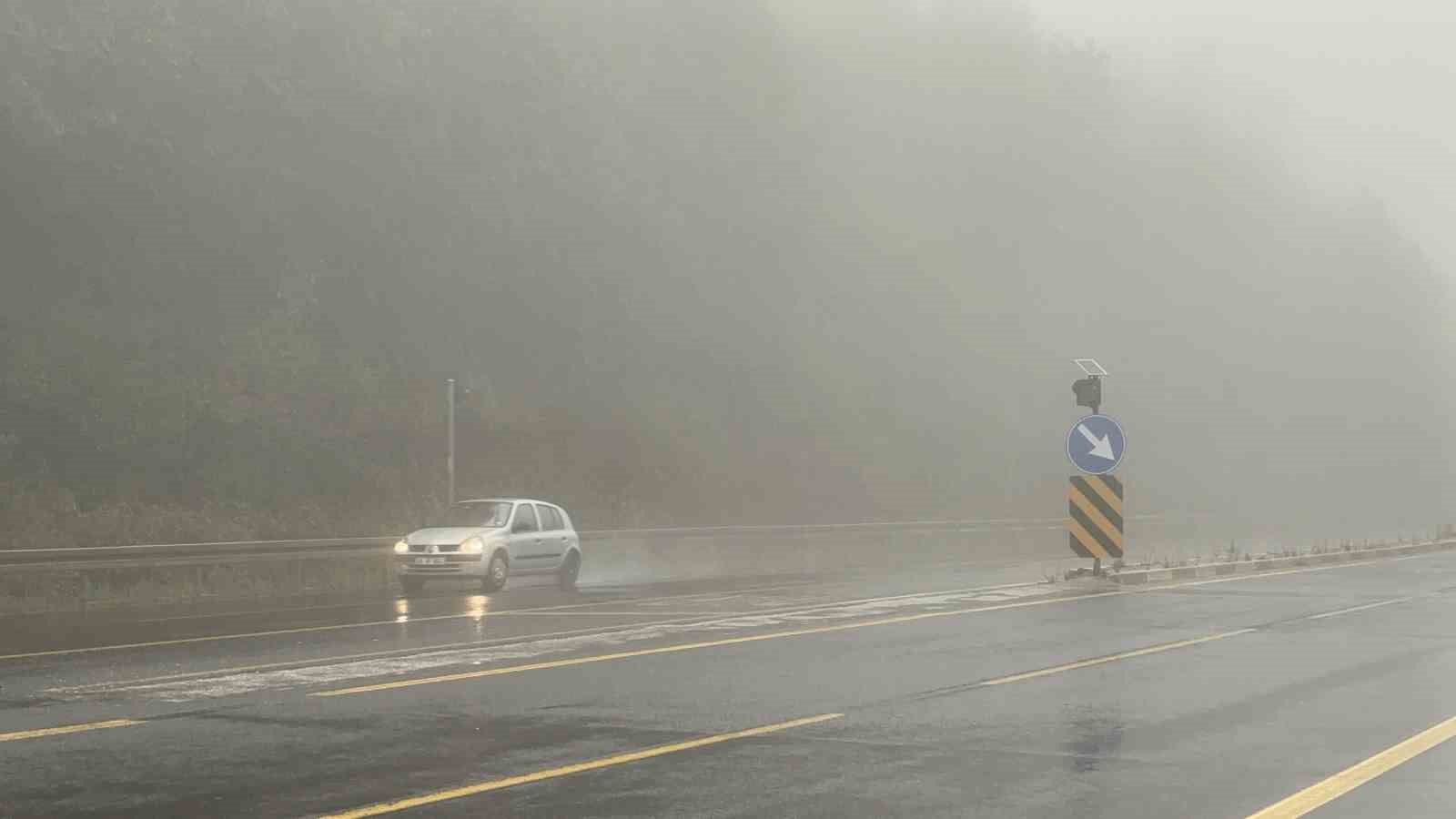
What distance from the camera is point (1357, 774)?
929 centimetres

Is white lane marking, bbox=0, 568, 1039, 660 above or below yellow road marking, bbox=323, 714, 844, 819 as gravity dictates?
above

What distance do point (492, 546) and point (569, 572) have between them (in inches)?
90.6

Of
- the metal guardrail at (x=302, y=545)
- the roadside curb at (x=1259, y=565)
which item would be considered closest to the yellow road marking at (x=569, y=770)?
the metal guardrail at (x=302, y=545)

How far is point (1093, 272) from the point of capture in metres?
81.5

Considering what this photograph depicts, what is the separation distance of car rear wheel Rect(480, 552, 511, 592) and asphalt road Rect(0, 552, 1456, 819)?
4.77 meters

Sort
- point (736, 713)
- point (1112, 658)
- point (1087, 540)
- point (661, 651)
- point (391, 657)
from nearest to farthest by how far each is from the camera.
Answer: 1. point (736, 713)
2. point (391, 657)
3. point (1112, 658)
4. point (661, 651)
5. point (1087, 540)

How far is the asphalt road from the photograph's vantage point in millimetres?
8562

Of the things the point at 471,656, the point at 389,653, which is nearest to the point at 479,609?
the point at 389,653

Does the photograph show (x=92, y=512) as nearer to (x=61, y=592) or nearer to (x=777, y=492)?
(x=61, y=592)

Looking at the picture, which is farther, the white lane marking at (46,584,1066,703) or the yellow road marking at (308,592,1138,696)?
the yellow road marking at (308,592,1138,696)

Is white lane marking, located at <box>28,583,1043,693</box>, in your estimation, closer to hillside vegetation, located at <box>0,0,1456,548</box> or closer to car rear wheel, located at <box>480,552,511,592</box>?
car rear wheel, located at <box>480,552,511,592</box>

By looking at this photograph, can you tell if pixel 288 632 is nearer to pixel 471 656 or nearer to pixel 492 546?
pixel 471 656

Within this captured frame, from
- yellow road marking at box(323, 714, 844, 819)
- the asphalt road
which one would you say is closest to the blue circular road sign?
the asphalt road

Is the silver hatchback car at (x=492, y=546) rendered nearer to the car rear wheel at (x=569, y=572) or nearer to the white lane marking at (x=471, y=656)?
the car rear wheel at (x=569, y=572)
